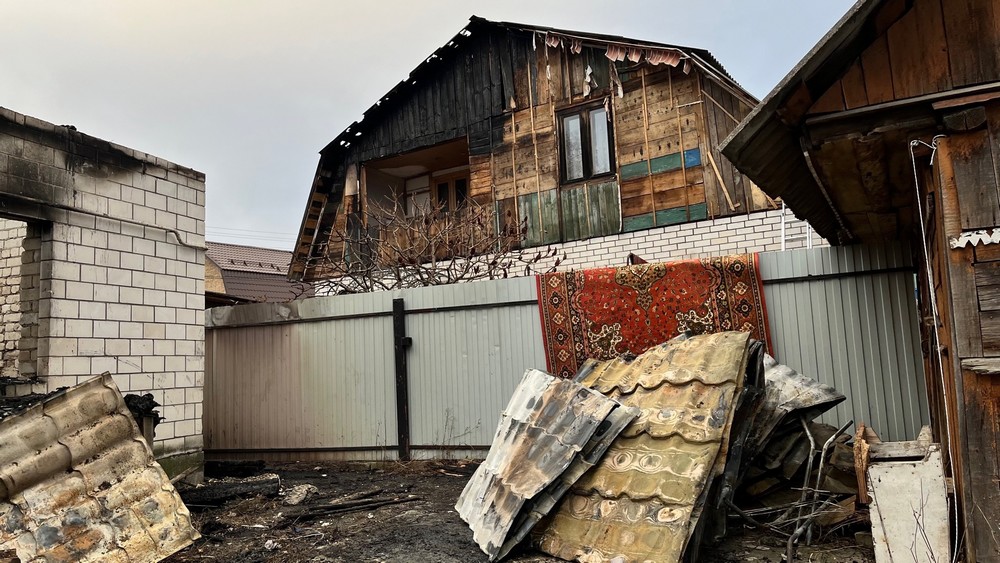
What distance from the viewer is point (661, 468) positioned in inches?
161

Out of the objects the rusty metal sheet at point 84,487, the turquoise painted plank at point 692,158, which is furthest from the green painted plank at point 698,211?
the rusty metal sheet at point 84,487

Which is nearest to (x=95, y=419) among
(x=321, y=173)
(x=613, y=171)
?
(x=613, y=171)

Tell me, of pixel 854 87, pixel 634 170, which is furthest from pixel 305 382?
pixel 854 87

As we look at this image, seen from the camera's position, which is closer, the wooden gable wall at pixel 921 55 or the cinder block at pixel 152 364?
the wooden gable wall at pixel 921 55

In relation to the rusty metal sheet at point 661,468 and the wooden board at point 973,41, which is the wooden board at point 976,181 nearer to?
the wooden board at point 973,41

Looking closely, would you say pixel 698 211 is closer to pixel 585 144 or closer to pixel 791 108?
pixel 585 144

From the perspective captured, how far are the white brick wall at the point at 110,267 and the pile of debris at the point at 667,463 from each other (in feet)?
12.5

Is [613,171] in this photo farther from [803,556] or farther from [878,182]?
[803,556]

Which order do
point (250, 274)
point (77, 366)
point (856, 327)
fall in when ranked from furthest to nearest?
point (250, 274), point (77, 366), point (856, 327)

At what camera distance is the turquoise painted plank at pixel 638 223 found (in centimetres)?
991

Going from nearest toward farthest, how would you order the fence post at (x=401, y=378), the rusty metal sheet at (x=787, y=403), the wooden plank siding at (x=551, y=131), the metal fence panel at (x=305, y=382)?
the rusty metal sheet at (x=787, y=403) < the fence post at (x=401, y=378) < the metal fence panel at (x=305, y=382) < the wooden plank siding at (x=551, y=131)

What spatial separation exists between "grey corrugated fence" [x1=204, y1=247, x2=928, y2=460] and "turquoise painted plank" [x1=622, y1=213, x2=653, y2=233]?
3.54 metres

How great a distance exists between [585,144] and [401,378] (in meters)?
5.24

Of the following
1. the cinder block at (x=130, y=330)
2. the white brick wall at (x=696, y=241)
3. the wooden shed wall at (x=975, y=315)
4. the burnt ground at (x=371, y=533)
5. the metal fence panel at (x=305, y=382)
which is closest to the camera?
the wooden shed wall at (x=975, y=315)
